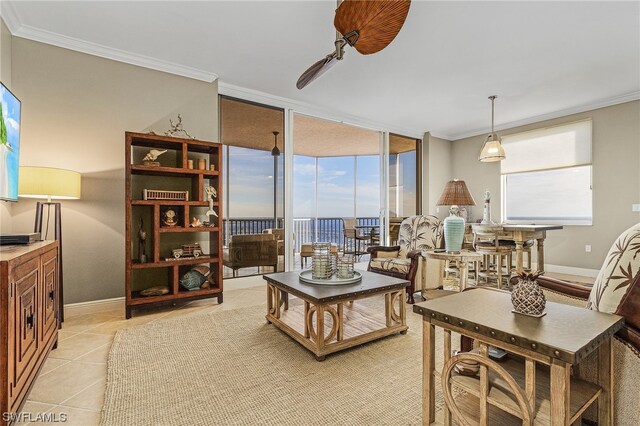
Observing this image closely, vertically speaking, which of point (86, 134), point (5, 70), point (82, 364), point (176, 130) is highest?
point (5, 70)

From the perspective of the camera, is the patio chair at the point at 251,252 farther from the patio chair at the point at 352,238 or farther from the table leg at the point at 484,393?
the table leg at the point at 484,393

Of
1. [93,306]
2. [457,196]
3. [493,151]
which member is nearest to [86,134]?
[93,306]

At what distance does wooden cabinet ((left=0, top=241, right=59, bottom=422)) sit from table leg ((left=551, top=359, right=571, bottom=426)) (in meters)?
2.07

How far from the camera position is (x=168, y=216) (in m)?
3.24

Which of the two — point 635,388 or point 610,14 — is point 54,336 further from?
point 610,14

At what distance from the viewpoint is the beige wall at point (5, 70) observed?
2562 mm

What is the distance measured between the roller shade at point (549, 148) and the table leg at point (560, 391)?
17.7 feet

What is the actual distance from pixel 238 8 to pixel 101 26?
1331mm

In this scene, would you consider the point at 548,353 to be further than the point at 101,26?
No

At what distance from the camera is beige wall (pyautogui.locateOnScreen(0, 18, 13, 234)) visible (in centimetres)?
256

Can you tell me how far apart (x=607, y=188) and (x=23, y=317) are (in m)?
6.69

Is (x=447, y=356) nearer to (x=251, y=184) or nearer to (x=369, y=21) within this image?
(x=369, y=21)

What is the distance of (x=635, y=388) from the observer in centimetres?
113

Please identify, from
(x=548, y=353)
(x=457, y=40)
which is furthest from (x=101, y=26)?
(x=548, y=353)
